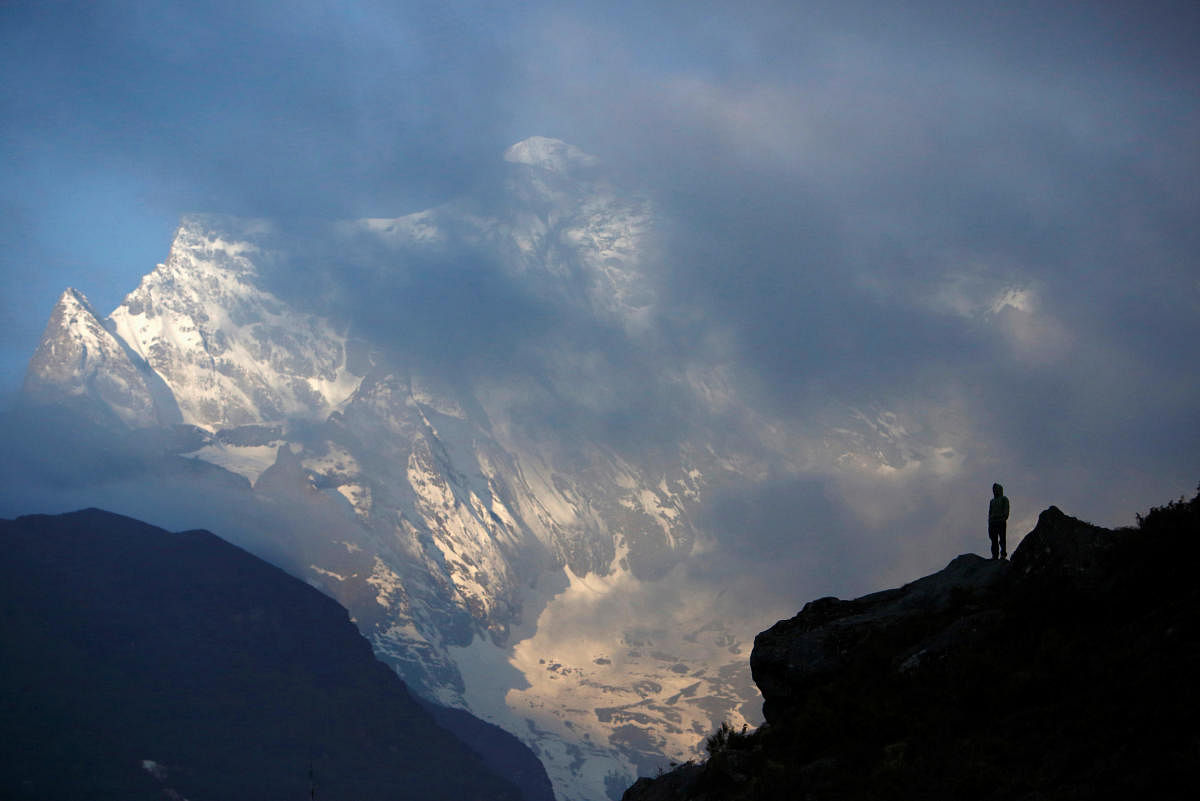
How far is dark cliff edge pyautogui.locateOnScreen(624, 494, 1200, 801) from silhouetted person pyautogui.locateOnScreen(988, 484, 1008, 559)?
1704mm

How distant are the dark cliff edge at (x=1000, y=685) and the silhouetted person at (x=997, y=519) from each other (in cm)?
170

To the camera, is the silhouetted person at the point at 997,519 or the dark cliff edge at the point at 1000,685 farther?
the silhouetted person at the point at 997,519

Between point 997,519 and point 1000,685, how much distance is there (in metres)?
9.59

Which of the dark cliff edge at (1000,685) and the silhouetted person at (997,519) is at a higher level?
the silhouetted person at (997,519)

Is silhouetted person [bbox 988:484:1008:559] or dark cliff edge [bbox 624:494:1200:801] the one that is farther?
silhouetted person [bbox 988:484:1008:559]

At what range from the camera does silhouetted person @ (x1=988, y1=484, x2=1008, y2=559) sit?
29.8m

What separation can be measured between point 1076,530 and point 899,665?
5.80 m

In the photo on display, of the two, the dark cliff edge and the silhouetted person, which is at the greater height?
the silhouetted person

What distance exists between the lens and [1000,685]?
21469mm

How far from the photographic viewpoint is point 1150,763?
15742 mm

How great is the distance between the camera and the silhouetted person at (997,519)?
97.8 ft

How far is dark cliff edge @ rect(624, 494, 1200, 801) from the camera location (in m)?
17.4

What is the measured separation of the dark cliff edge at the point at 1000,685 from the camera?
57.1 ft

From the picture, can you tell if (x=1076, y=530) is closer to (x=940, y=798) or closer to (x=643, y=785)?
(x=940, y=798)
